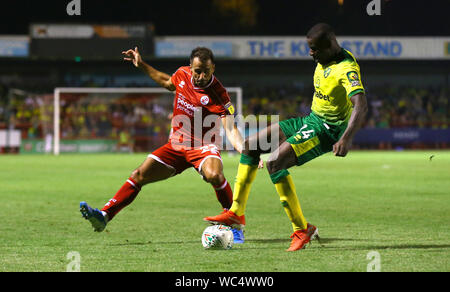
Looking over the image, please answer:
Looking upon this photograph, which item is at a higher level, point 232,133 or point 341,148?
point 232,133

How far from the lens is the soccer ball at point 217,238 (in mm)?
6801

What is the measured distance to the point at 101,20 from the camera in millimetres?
40531

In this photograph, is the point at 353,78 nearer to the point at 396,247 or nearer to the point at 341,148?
the point at 341,148

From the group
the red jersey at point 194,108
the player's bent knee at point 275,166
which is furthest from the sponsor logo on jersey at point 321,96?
the red jersey at point 194,108

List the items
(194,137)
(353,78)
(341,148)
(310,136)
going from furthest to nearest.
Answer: (194,137), (310,136), (353,78), (341,148)

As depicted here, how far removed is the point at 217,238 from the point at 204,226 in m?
1.98

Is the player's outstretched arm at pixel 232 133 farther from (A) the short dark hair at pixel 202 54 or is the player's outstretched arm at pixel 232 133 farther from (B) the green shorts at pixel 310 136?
(A) the short dark hair at pixel 202 54

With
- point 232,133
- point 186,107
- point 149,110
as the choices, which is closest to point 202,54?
point 186,107

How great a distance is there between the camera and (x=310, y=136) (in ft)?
22.9

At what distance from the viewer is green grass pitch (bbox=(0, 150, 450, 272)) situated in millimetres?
6051

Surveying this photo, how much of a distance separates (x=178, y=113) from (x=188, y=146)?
0.41 m

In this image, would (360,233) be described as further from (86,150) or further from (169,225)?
(86,150)

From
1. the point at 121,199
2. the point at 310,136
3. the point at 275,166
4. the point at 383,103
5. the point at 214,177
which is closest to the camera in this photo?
the point at 275,166

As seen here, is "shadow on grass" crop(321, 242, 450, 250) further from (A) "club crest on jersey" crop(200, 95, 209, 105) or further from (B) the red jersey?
(A) "club crest on jersey" crop(200, 95, 209, 105)
